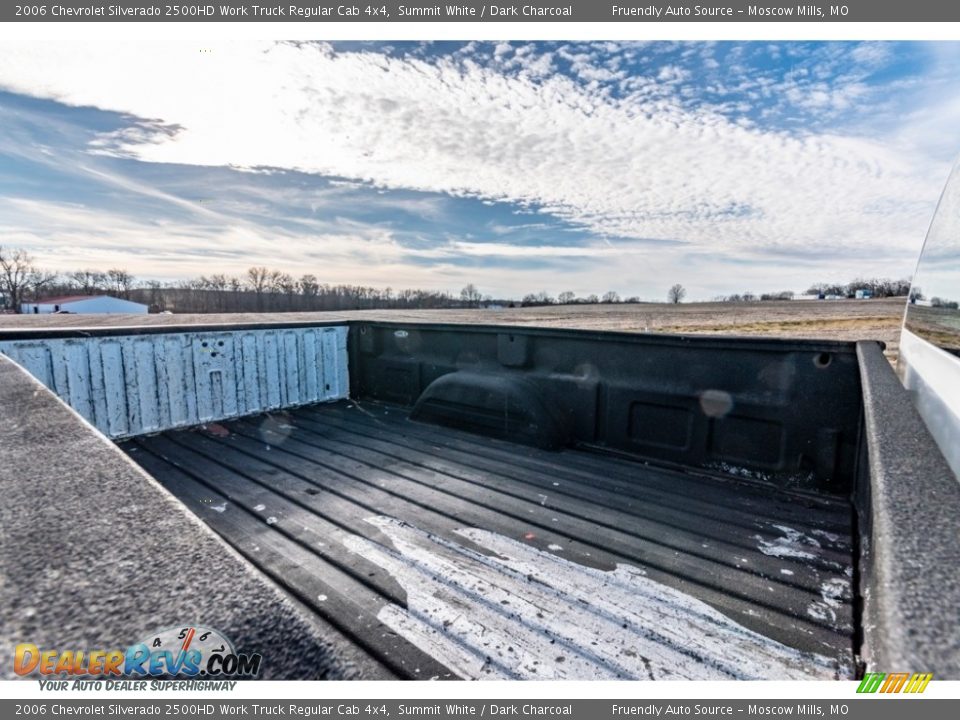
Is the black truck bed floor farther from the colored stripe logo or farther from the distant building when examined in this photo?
the distant building

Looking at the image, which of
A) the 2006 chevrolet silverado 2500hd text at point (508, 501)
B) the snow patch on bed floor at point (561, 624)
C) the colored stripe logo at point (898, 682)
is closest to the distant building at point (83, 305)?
the 2006 chevrolet silverado 2500hd text at point (508, 501)

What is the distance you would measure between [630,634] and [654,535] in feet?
2.77

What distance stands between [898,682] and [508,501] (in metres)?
2.43

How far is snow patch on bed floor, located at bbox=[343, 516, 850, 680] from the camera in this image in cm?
161

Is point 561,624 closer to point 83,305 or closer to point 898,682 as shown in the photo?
point 898,682

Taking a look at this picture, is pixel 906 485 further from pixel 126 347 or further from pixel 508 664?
pixel 126 347

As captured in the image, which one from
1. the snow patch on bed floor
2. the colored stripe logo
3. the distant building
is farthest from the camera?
the distant building

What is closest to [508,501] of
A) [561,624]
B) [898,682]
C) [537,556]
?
[537,556]

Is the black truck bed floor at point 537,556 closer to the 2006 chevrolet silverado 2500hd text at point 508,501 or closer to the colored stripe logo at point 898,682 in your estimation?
the 2006 chevrolet silverado 2500hd text at point 508,501

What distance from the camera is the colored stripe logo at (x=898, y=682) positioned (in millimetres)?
548

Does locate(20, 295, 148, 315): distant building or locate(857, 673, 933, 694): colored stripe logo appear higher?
locate(857, 673, 933, 694): colored stripe logo

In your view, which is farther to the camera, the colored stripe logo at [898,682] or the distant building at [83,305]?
the distant building at [83,305]

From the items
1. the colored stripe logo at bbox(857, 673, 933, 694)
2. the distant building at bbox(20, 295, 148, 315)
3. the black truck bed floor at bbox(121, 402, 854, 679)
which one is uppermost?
the colored stripe logo at bbox(857, 673, 933, 694)

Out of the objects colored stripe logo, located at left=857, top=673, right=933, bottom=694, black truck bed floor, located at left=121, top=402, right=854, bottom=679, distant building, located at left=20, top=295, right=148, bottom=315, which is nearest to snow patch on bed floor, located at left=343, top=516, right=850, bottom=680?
black truck bed floor, located at left=121, top=402, right=854, bottom=679
